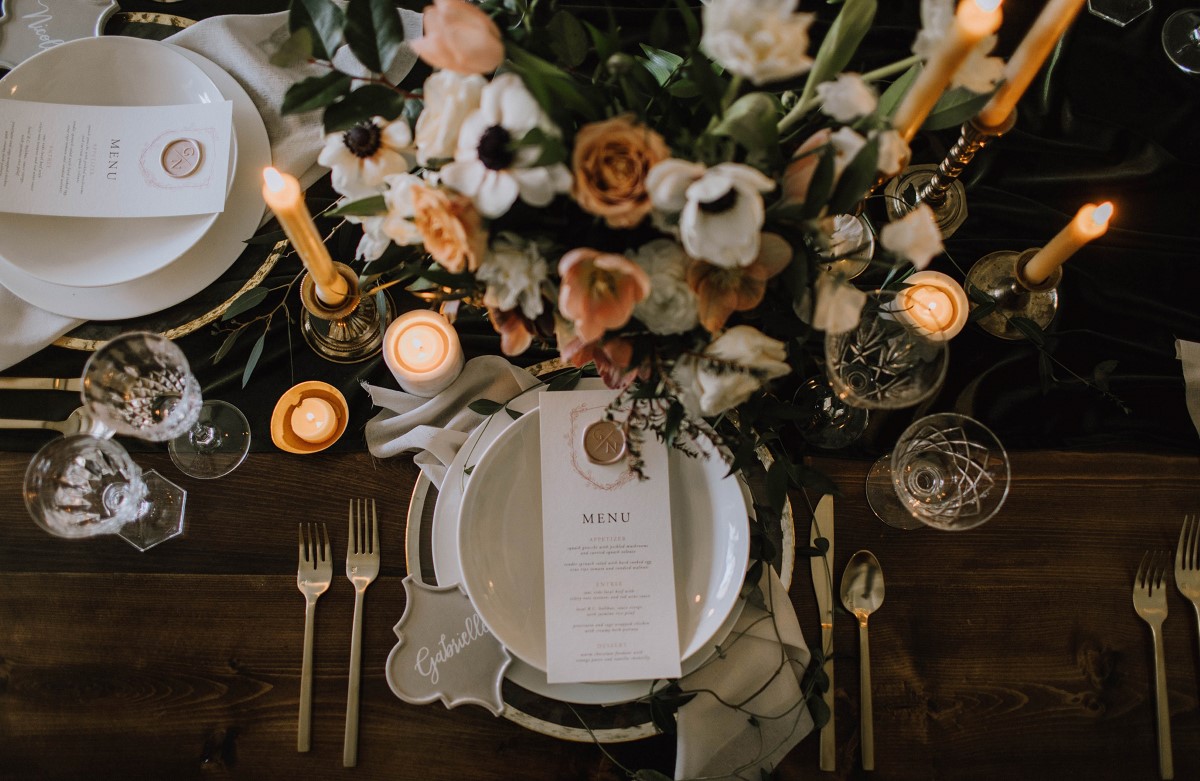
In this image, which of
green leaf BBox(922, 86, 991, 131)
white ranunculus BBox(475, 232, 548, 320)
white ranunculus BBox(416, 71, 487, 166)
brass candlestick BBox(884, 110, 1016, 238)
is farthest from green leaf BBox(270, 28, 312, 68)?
brass candlestick BBox(884, 110, 1016, 238)

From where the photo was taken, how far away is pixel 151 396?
960mm

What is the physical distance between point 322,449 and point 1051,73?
120 cm

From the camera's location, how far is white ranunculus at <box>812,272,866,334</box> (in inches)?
22.9

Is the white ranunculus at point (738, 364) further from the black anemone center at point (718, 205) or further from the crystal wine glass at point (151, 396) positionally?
the crystal wine glass at point (151, 396)

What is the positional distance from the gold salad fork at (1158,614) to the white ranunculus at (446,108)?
102 centimetres

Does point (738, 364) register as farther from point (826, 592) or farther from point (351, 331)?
point (351, 331)

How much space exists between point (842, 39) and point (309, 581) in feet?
2.81

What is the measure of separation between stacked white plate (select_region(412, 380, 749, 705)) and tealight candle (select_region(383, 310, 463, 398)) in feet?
0.40

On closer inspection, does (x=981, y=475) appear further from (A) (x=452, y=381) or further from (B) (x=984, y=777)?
(A) (x=452, y=381)

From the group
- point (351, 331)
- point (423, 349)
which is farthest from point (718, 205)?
point (351, 331)

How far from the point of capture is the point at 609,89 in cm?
62

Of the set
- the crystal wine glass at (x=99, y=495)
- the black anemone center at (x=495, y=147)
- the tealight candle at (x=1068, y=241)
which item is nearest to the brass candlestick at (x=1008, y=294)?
the tealight candle at (x=1068, y=241)

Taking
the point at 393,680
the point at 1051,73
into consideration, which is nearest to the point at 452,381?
the point at 393,680

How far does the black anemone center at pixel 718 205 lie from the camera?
0.53 meters
